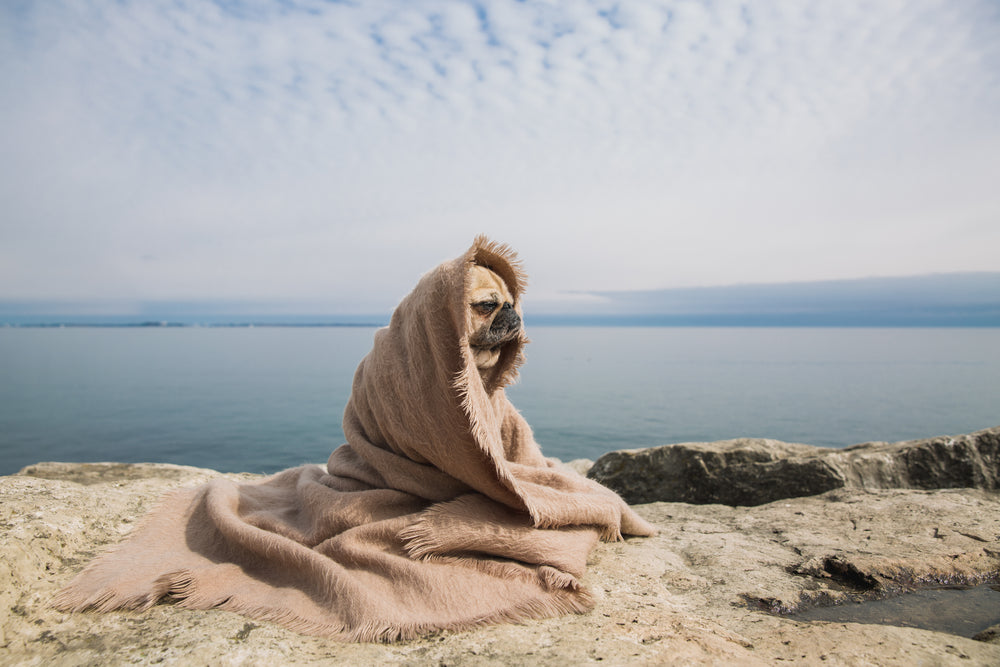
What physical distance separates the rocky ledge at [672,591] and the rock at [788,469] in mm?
281

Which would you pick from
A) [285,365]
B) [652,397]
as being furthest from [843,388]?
[285,365]

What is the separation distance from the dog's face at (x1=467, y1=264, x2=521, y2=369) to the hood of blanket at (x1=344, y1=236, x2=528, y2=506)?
0.09m

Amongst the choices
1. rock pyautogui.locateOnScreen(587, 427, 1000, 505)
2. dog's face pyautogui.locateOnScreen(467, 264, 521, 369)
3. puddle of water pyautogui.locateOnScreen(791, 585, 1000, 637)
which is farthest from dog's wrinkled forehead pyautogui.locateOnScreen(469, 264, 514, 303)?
rock pyautogui.locateOnScreen(587, 427, 1000, 505)

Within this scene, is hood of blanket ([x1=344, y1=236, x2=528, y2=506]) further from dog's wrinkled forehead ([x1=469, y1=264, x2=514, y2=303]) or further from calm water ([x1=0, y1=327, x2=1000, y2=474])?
calm water ([x1=0, y1=327, x2=1000, y2=474])

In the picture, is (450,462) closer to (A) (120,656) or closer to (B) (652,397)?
(A) (120,656)

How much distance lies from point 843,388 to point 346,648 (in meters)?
38.2

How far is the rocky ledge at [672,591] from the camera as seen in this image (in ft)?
7.30

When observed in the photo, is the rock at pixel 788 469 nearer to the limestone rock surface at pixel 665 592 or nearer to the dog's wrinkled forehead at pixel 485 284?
the limestone rock surface at pixel 665 592

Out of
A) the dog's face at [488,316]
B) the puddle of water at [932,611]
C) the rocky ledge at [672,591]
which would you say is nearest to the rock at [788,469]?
the rocky ledge at [672,591]

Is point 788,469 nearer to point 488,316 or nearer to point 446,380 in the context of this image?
point 488,316

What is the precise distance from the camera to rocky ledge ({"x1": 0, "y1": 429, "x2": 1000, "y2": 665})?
2225 millimetres

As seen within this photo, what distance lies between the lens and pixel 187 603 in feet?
8.70

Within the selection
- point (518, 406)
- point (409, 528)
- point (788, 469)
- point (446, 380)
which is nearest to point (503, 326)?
point (446, 380)

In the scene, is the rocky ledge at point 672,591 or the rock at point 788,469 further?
the rock at point 788,469
